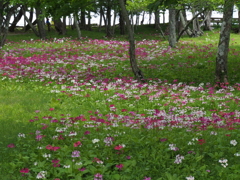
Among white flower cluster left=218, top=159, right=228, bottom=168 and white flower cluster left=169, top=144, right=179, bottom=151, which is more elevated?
white flower cluster left=169, top=144, right=179, bottom=151

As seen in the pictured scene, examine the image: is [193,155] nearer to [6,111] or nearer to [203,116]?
[203,116]

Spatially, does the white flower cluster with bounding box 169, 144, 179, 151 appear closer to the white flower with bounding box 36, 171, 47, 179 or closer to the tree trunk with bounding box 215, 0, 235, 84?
the white flower with bounding box 36, 171, 47, 179

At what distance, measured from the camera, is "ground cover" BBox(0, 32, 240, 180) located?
5383mm

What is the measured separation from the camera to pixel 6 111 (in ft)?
30.3

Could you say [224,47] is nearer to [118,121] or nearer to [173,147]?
[118,121]

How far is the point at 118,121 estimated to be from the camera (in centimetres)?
816

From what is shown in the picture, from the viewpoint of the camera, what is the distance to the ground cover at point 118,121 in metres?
5.38

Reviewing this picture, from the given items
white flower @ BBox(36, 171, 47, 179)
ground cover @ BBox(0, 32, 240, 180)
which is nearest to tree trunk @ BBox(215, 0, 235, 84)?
ground cover @ BBox(0, 32, 240, 180)

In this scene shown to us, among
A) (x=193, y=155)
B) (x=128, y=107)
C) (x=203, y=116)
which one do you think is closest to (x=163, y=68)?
(x=128, y=107)

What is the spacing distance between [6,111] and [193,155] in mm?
6523

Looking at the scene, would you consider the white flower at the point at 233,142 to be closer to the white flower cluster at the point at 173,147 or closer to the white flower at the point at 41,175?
the white flower cluster at the point at 173,147

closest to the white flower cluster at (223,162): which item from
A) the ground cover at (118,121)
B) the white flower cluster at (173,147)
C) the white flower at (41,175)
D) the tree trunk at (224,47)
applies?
the ground cover at (118,121)

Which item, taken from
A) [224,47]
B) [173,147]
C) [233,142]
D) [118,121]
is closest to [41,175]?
[173,147]

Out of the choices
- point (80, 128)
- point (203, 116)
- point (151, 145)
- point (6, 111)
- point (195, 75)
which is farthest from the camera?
point (195, 75)
